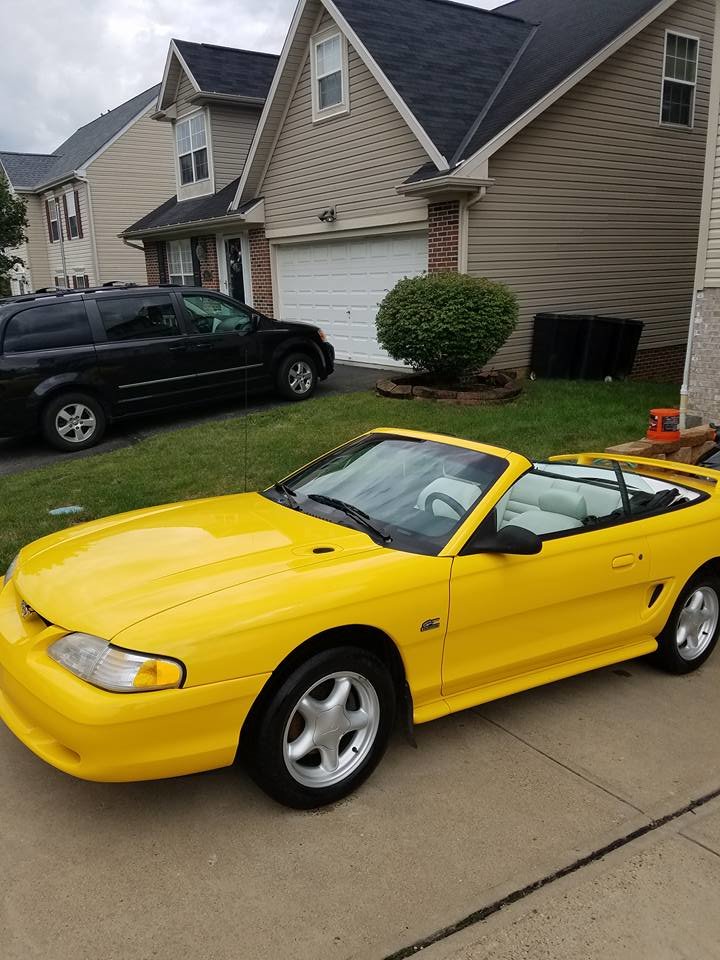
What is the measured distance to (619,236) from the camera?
14000 mm

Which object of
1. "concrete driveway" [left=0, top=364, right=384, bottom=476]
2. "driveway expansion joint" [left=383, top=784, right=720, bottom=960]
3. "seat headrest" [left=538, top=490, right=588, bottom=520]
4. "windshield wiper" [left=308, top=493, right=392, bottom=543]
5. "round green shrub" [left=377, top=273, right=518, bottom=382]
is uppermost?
"round green shrub" [left=377, top=273, right=518, bottom=382]

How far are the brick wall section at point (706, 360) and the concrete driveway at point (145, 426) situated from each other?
4.58 metres

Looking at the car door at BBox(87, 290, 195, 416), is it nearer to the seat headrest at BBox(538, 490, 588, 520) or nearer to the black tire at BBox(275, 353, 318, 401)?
the black tire at BBox(275, 353, 318, 401)

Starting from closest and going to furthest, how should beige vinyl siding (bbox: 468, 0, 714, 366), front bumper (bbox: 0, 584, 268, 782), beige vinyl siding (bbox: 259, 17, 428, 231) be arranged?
front bumper (bbox: 0, 584, 268, 782) < beige vinyl siding (bbox: 468, 0, 714, 366) < beige vinyl siding (bbox: 259, 17, 428, 231)

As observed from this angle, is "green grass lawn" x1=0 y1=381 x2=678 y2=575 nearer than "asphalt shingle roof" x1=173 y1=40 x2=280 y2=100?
Yes

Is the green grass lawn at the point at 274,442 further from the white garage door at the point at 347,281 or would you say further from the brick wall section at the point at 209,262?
the brick wall section at the point at 209,262

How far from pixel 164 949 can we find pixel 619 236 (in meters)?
13.8

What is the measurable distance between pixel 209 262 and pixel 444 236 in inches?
324

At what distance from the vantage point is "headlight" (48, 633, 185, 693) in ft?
9.02

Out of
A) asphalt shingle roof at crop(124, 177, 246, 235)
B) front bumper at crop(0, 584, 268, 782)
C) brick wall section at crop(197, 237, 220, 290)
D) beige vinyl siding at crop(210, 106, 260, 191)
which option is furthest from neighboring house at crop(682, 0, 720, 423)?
beige vinyl siding at crop(210, 106, 260, 191)

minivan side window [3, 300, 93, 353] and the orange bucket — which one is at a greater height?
minivan side window [3, 300, 93, 353]

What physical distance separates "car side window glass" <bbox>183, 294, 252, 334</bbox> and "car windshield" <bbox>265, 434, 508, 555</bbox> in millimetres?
6229

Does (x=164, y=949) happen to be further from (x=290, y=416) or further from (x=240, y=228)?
(x=240, y=228)

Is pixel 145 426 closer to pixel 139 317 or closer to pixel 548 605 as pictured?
pixel 139 317
